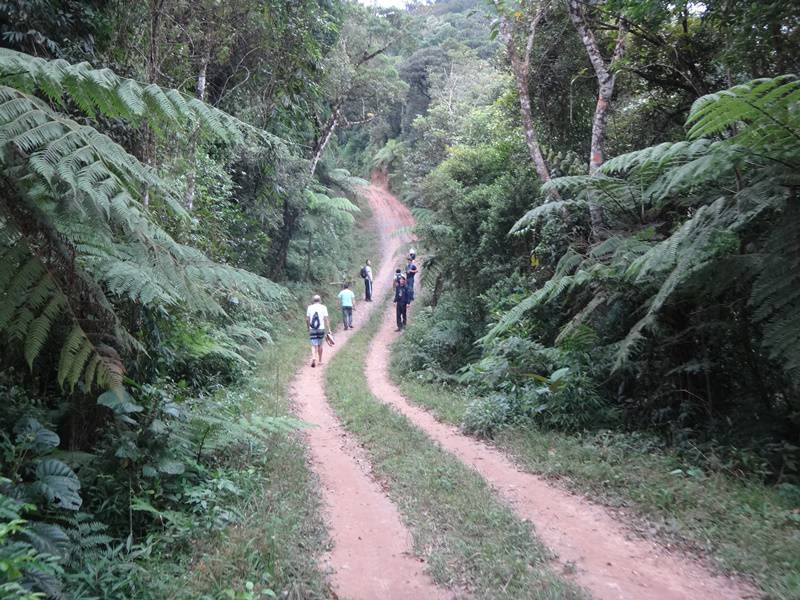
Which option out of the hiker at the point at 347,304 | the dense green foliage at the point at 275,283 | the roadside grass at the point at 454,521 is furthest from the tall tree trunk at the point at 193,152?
the hiker at the point at 347,304

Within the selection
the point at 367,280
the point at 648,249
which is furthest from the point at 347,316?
the point at 648,249

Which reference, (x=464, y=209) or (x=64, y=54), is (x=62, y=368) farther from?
(x=464, y=209)

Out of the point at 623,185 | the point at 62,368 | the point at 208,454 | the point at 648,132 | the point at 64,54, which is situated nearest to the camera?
the point at 62,368

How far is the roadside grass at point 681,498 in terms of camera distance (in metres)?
3.98

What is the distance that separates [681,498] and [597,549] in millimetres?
1172

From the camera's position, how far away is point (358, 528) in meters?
4.70

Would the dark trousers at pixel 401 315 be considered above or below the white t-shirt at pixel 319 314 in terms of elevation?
below

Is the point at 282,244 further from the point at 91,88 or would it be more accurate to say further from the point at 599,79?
the point at 91,88

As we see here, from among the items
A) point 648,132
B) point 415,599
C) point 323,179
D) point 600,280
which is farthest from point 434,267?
point 415,599

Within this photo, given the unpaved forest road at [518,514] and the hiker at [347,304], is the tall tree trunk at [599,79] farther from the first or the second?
the hiker at [347,304]

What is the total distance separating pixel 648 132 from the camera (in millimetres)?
10227

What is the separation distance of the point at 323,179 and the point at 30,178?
21525 millimetres

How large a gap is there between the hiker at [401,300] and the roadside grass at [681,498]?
10.4 metres

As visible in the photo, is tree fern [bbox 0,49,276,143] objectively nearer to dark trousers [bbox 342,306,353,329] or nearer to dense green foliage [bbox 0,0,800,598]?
dense green foliage [bbox 0,0,800,598]
